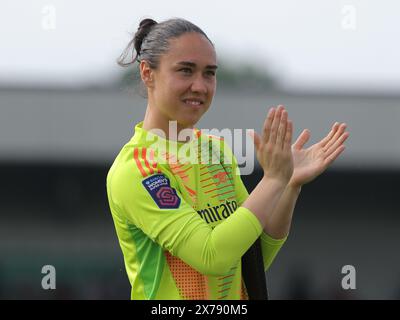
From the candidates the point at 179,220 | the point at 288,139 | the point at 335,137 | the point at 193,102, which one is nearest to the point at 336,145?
the point at 335,137

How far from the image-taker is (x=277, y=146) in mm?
2844

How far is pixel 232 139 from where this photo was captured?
3.44 metres

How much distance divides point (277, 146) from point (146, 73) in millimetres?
573

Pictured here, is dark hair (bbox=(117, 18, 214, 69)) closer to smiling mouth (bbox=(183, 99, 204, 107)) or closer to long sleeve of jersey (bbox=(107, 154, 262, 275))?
smiling mouth (bbox=(183, 99, 204, 107))

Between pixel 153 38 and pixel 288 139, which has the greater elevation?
pixel 153 38

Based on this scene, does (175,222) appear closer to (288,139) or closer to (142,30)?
(288,139)

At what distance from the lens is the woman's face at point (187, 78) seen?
2949 mm

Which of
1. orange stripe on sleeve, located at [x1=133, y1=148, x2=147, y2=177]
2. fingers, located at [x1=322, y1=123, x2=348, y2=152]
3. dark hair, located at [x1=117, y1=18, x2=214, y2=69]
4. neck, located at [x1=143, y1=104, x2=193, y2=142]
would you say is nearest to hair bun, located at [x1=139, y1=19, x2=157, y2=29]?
dark hair, located at [x1=117, y1=18, x2=214, y2=69]

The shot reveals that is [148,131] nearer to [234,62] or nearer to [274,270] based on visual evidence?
[274,270]

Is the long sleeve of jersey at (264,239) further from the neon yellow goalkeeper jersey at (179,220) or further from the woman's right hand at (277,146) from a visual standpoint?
the woman's right hand at (277,146)

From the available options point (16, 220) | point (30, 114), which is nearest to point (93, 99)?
point (30, 114)

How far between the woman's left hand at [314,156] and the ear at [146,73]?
22.0 inches

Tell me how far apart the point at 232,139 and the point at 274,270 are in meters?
7.68

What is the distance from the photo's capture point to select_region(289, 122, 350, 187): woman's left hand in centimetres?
310
